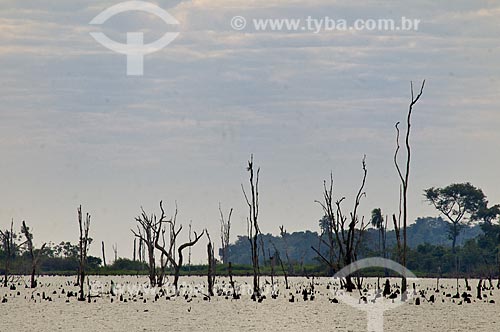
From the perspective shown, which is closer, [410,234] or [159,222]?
[159,222]

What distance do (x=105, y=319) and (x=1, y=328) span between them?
4184 mm

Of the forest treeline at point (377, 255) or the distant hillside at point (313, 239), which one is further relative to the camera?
the distant hillside at point (313, 239)

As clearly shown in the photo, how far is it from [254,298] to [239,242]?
374ft

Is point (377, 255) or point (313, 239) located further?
point (313, 239)

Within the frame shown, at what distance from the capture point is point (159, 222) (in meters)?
58.6

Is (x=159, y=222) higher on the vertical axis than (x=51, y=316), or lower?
higher

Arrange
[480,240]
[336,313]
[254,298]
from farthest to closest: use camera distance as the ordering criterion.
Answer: [480,240] → [254,298] → [336,313]

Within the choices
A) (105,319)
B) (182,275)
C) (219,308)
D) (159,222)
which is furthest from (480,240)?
(105,319)

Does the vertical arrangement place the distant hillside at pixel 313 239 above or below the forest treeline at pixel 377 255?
above

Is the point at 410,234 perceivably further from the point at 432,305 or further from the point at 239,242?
the point at 432,305

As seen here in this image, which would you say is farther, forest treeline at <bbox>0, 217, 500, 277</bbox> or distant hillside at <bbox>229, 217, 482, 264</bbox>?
distant hillside at <bbox>229, 217, 482, 264</bbox>

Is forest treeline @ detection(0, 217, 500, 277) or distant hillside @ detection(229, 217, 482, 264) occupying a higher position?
distant hillside @ detection(229, 217, 482, 264)

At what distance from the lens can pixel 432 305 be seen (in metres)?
40.4

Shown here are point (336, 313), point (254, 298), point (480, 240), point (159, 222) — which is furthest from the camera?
point (480, 240)
